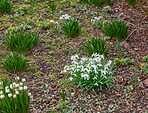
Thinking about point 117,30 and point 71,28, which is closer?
point 117,30

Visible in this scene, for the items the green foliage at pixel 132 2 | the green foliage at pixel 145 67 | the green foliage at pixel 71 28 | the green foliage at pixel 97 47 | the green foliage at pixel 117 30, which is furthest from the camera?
the green foliage at pixel 132 2

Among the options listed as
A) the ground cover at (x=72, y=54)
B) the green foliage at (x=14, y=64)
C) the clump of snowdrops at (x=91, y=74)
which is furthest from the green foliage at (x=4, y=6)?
the clump of snowdrops at (x=91, y=74)

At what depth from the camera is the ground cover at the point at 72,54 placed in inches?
120

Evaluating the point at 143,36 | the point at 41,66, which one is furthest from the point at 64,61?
the point at 143,36

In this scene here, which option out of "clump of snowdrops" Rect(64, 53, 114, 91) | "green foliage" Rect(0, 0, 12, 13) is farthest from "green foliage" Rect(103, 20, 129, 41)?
"green foliage" Rect(0, 0, 12, 13)

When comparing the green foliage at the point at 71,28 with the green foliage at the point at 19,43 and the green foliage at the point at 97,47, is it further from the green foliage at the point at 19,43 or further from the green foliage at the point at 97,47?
the green foliage at the point at 19,43

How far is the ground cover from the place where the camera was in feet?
10.0

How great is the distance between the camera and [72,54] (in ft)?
13.5

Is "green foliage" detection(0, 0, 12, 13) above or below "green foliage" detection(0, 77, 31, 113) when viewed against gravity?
above

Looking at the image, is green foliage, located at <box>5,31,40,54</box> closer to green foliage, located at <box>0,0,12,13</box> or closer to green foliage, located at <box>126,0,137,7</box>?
green foliage, located at <box>0,0,12,13</box>

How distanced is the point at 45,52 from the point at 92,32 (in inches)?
49.7

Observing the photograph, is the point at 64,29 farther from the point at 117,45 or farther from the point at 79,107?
the point at 79,107

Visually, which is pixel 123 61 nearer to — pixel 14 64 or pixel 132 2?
pixel 14 64

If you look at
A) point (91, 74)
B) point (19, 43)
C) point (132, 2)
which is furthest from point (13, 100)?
point (132, 2)
